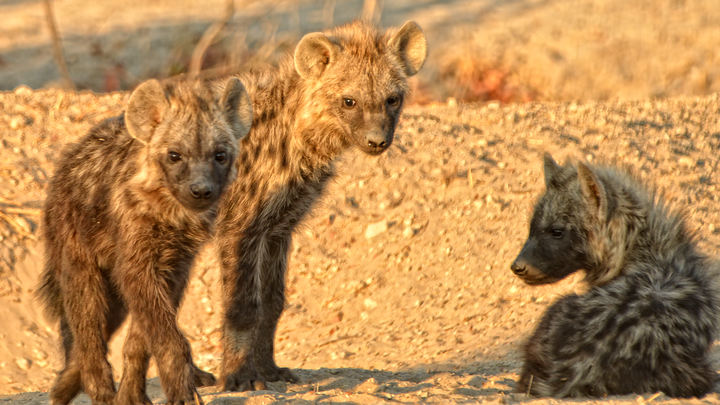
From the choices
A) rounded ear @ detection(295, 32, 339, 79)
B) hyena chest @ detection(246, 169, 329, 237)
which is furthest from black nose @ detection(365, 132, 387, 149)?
rounded ear @ detection(295, 32, 339, 79)

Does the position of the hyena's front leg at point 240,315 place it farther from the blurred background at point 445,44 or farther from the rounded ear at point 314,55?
the blurred background at point 445,44

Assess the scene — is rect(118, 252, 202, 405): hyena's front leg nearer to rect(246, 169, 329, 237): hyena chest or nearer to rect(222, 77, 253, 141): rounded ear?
rect(222, 77, 253, 141): rounded ear

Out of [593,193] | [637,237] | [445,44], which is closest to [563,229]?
[593,193]

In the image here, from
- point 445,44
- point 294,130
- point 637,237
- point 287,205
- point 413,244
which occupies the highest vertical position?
point 445,44

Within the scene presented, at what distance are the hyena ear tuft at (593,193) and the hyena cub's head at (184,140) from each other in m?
1.56

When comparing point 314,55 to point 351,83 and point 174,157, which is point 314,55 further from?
point 174,157

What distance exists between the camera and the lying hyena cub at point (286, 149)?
446cm

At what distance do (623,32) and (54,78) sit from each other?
7.17 meters

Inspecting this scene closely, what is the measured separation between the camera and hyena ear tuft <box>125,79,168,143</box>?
364cm

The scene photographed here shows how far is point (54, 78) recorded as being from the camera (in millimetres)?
10242

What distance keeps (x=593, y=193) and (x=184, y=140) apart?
5.93ft

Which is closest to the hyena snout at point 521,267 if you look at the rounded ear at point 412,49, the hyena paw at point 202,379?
the rounded ear at point 412,49

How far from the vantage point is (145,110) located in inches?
145

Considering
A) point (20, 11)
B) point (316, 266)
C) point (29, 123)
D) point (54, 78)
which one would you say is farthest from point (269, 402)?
point (20, 11)
